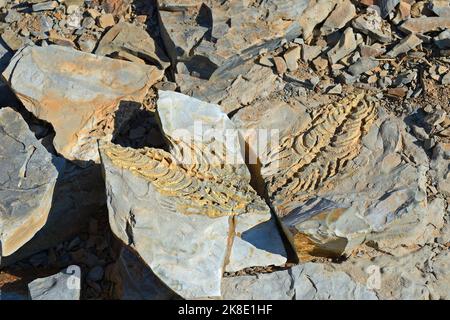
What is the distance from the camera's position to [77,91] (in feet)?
16.1

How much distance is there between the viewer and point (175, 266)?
396cm

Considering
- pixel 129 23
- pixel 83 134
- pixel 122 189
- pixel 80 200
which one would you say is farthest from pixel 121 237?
pixel 129 23

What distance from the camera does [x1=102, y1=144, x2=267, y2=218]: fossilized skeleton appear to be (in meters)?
4.25

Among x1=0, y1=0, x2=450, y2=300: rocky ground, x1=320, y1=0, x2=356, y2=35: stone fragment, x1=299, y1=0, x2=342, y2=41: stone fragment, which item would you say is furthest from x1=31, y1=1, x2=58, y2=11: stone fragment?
x1=320, y1=0, x2=356, y2=35: stone fragment

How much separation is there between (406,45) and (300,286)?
5.98 feet

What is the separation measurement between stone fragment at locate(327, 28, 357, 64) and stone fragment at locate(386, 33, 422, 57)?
246 millimetres

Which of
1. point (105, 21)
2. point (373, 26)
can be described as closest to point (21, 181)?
point (105, 21)

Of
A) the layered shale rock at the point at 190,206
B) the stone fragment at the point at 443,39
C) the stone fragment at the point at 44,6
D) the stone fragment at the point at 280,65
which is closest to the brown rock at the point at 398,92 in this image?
the stone fragment at the point at 443,39

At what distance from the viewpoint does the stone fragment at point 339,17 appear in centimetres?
507

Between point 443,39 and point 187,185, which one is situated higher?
point 443,39

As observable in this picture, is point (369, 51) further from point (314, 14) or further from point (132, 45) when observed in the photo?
point (132, 45)

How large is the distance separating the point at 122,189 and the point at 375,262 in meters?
1.42

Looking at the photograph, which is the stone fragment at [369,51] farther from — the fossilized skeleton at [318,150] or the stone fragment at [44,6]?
the stone fragment at [44,6]

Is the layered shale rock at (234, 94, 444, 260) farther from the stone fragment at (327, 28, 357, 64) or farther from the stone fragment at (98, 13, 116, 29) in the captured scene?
the stone fragment at (98, 13, 116, 29)
